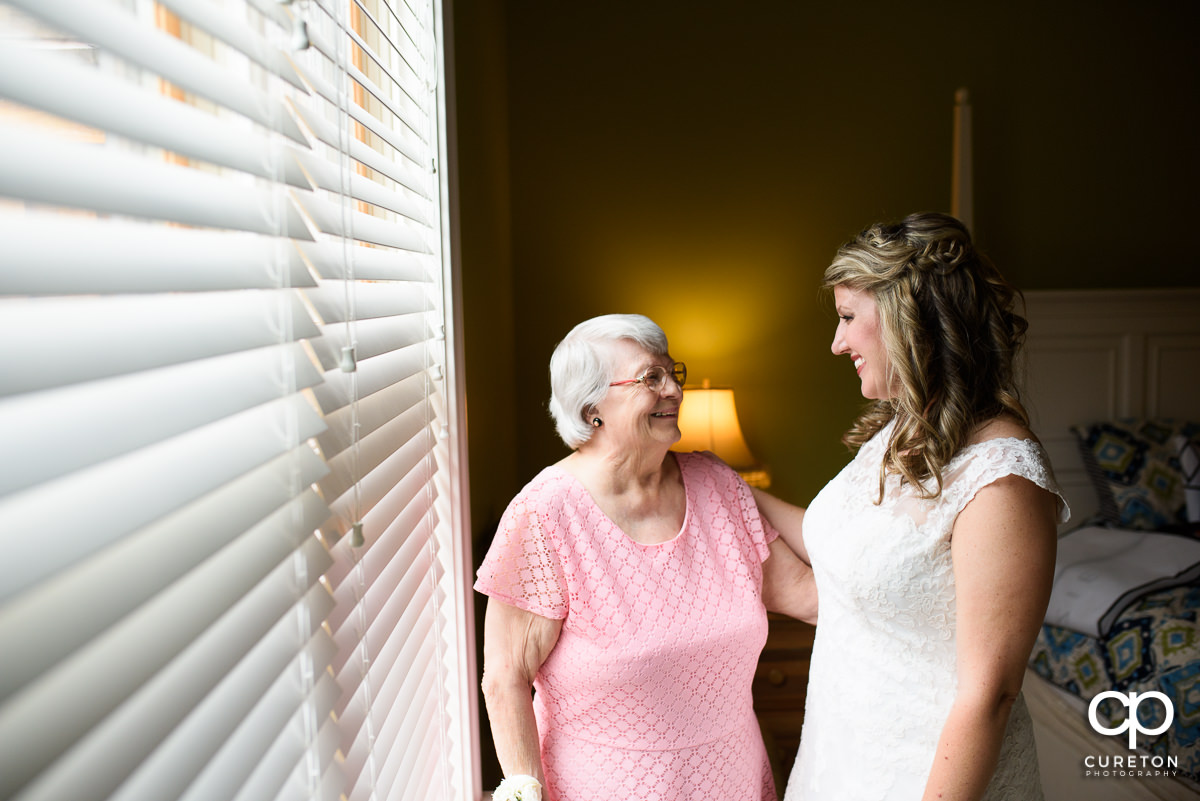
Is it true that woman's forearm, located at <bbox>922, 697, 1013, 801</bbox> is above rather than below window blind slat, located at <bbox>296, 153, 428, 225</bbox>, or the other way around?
below

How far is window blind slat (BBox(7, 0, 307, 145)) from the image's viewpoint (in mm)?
411

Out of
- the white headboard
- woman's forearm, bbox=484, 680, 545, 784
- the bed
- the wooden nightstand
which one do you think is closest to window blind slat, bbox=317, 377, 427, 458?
woman's forearm, bbox=484, 680, 545, 784

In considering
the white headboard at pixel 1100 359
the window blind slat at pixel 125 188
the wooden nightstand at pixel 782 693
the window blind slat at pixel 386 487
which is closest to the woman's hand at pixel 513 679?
the window blind slat at pixel 386 487

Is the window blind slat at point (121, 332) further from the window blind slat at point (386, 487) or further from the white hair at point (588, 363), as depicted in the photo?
the white hair at point (588, 363)

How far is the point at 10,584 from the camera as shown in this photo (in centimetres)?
35

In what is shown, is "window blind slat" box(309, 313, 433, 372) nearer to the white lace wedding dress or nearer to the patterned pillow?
the white lace wedding dress

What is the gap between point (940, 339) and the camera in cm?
123

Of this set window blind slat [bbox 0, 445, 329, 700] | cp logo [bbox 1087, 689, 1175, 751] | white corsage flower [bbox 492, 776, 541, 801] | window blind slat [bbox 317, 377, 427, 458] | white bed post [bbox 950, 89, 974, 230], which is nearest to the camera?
window blind slat [bbox 0, 445, 329, 700]

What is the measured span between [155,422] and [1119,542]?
3.38 meters


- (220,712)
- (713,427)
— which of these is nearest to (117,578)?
(220,712)

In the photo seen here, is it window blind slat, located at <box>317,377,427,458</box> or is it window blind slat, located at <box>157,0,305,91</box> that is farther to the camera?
window blind slat, located at <box>317,377,427,458</box>

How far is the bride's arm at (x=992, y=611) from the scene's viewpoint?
1.08 metres

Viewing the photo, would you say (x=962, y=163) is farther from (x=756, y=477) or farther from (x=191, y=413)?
(x=191, y=413)

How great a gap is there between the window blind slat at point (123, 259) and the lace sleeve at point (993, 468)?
0.96 meters
